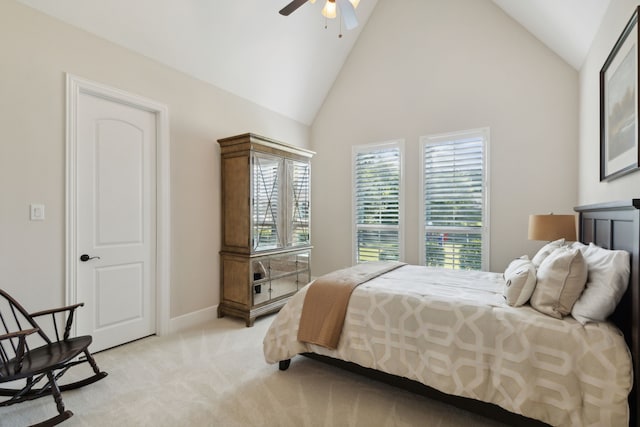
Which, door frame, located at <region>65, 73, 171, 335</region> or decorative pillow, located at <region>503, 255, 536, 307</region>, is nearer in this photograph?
decorative pillow, located at <region>503, 255, 536, 307</region>

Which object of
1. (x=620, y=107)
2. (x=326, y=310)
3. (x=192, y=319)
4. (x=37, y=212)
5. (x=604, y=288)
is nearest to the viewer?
(x=604, y=288)

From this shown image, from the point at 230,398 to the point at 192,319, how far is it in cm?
162

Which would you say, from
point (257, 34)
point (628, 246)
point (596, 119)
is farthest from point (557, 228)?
point (257, 34)

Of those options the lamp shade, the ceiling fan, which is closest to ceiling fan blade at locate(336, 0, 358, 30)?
the ceiling fan

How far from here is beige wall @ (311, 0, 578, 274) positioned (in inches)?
140

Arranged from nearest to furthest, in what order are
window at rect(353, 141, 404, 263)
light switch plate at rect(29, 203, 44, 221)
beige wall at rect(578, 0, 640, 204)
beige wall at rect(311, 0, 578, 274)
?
beige wall at rect(578, 0, 640, 204)
light switch plate at rect(29, 203, 44, 221)
beige wall at rect(311, 0, 578, 274)
window at rect(353, 141, 404, 263)

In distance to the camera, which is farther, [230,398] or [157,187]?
[157,187]

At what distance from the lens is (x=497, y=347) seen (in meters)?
1.72

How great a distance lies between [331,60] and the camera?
4.74m

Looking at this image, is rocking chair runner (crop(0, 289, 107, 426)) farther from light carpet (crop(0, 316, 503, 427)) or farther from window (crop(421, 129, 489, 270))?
window (crop(421, 129, 489, 270))

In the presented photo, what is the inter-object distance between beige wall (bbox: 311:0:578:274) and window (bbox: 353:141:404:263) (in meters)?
0.13

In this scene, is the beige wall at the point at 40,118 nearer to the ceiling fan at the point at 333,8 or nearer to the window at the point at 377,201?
the ceiling fan at the point at 333,8

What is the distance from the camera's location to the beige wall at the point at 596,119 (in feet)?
6.54

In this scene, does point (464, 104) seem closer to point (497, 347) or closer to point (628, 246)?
point (628, 246)
